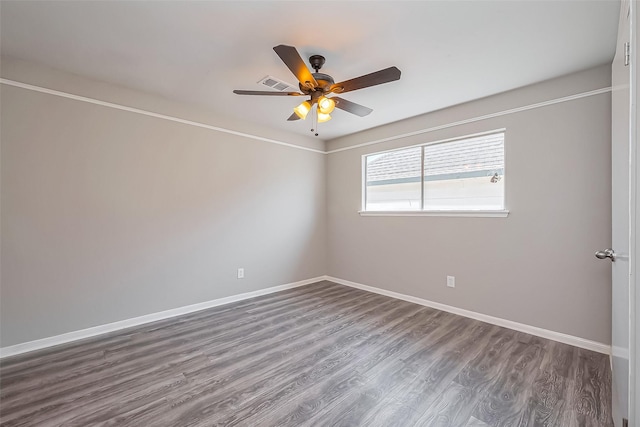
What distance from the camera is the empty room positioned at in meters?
1.76

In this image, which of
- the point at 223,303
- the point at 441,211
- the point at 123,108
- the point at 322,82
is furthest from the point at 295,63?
the point at 223,303

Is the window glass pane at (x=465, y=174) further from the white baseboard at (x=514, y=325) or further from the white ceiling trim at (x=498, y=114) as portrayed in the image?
the white baseboard at (x=514, y=325)

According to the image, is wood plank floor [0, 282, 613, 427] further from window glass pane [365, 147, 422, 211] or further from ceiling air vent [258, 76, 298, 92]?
ceiling air vent [258, 76, 298, 92]

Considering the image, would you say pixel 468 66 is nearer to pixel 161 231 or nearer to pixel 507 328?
pixel 507 328

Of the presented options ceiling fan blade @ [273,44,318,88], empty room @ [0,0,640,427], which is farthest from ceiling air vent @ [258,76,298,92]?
ceiling fan blade @ [273,44,318,88]

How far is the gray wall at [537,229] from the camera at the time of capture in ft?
7.95

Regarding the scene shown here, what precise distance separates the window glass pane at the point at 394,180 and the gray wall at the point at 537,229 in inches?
9.5

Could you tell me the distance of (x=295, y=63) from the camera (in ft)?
6.26

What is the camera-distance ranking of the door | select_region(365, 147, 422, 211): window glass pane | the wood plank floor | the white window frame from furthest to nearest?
select_region(365, 147, 422, 211): window glass pane < the white window frame < the wood plank floor < the door

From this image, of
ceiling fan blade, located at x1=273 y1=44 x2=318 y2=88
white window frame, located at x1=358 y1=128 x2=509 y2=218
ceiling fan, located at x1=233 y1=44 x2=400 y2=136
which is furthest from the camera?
white window frame, located at x1=358 y1=128 x2=509 y2=218

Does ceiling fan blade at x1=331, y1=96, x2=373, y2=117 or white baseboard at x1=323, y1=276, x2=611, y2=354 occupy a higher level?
ceiling fan blade at x1=331, y1=96, x2=373, y2=117

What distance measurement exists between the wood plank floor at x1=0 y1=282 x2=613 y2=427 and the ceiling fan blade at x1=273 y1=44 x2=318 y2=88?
7.35 feet

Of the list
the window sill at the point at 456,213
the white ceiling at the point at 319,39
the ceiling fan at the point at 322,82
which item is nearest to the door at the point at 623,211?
the white ceiling at the point at 319,39

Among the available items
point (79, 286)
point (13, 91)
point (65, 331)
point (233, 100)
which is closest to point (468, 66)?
point (233, 100)
